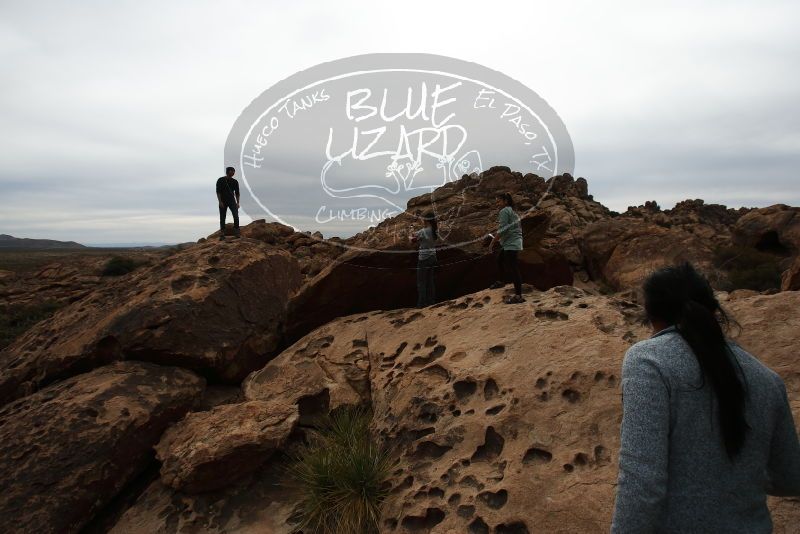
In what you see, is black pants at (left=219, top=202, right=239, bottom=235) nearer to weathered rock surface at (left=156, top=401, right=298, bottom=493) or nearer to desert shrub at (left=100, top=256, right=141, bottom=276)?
weathered rock surface at (left=156, top=401, right=298, bottom=493)

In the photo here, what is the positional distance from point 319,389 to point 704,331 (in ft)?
18.7

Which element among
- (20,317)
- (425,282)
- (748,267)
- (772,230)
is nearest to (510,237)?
(425,282)

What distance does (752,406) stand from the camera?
6.04ft

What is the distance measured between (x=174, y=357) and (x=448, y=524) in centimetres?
468

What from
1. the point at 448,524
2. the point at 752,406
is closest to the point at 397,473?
the point at 448,524

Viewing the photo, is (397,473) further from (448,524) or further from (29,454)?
(29,454)

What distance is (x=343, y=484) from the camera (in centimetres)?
501

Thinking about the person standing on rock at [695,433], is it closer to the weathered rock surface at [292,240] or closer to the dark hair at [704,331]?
the dark hair at [704,331]

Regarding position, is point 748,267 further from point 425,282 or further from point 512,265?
point 512,265

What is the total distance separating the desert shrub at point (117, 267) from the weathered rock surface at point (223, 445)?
1923cm

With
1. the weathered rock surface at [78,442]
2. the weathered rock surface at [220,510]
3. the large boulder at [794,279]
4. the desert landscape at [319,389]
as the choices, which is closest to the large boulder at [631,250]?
the large boulder at [794,279]

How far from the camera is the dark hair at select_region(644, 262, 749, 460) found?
1.79m

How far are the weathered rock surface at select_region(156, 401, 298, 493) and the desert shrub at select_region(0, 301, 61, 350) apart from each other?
12232 millimetres

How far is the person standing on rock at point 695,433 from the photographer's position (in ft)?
5.83
